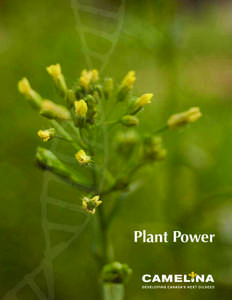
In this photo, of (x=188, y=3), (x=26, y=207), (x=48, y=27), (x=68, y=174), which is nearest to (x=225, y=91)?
(x=188, y=3)

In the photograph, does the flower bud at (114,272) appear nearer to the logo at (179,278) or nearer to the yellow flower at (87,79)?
the yellow flower at (87,79)

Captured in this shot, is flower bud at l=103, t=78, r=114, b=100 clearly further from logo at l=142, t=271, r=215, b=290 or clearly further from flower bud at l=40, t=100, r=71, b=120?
logo at l=142, t=271, r=215, b=290

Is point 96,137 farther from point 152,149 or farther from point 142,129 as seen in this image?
point 142,129

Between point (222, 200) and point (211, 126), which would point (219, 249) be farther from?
point (211, 126)

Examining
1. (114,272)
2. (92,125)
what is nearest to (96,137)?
(92,125)

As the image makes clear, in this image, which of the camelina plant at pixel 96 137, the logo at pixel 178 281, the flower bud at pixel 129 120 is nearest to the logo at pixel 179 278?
the logo at pixel 178 281

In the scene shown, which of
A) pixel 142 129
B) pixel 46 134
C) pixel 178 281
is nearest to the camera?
pixel 46 134
